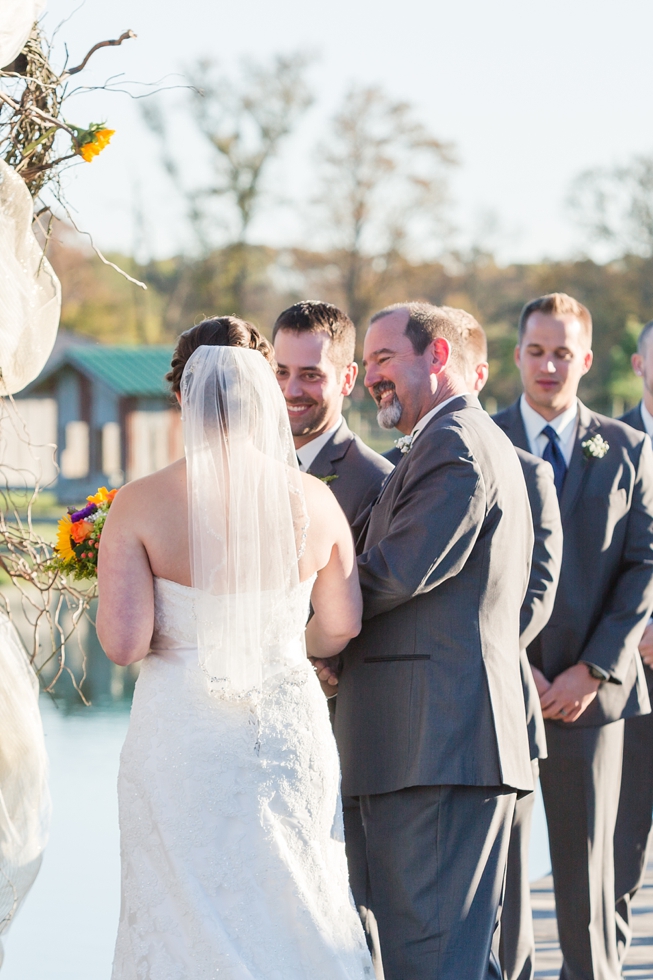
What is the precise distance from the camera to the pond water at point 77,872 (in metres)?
4.43

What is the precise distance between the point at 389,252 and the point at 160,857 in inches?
1098

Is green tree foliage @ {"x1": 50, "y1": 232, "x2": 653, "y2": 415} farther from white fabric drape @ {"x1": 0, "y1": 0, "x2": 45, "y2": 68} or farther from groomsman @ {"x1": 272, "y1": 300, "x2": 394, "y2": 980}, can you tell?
white fabric drape @ {"x1": 0, "y1": 0, "x2": 45, "y2": 68}

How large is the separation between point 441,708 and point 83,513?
102cm

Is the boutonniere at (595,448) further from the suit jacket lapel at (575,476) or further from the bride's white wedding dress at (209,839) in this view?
the bride's white wedding dress at (209,839)

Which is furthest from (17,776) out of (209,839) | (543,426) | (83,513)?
(543,426)

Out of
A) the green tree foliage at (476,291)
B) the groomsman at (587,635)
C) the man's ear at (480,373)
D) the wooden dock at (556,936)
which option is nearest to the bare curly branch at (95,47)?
the man's ear at (480,373)

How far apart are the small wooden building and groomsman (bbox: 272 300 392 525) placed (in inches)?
866

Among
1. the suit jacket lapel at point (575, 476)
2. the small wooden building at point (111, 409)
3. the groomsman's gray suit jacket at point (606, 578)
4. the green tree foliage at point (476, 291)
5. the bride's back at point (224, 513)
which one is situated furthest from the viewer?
the green tree foliage at point (476, 291)

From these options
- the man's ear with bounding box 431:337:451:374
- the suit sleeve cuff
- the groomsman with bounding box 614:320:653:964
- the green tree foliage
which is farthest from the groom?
the green tree foliage

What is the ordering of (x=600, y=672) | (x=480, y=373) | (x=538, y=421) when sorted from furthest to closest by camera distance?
1. (x=538, y=421)
2. (x=480, y=373)
3. (x=600, y=672)

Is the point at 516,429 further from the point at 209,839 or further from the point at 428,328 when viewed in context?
the point at 209,839

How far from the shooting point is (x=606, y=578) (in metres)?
3.90

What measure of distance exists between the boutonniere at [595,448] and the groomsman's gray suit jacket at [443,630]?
34.7 inches

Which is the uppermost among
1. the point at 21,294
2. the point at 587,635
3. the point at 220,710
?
the point at 21,294
